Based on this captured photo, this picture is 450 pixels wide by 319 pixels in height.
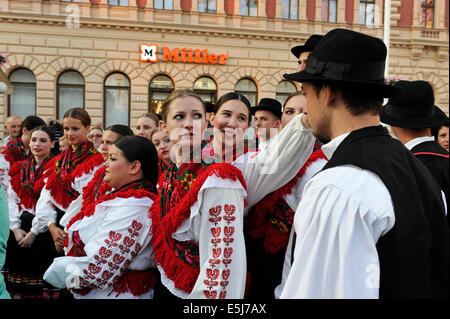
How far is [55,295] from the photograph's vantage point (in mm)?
3990

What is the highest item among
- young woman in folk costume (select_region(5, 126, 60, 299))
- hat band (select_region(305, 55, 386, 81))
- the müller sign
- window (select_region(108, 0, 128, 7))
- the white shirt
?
window (select_region(108, 0, 128, 7))

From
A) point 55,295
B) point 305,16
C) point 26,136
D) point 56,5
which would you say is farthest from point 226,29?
point 55,295

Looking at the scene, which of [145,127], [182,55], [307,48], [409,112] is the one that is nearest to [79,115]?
[145,127]

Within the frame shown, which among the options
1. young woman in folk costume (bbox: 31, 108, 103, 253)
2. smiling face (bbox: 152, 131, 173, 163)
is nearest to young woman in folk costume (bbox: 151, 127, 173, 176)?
smiling face (bbox: 152, 131, 173, 163)

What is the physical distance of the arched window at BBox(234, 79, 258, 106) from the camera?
16250 millimetres

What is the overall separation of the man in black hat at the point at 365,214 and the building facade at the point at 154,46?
14259 millimetres

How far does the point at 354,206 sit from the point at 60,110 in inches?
640

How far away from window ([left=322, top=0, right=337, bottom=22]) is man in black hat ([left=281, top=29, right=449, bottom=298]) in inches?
661

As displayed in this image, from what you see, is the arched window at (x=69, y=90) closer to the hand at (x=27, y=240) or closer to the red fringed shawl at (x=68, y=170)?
the red fringed shawl at (x=68, y=170)

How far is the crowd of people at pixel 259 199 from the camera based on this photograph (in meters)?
1.08

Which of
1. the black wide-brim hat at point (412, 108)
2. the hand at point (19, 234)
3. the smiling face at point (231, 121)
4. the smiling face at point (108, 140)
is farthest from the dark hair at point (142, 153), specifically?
the hand at point (19, 234)

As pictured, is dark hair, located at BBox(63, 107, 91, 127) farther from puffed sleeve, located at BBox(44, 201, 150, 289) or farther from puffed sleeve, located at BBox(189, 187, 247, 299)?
puffed sleeve, located at BBox(189, 187, 247, 299)
